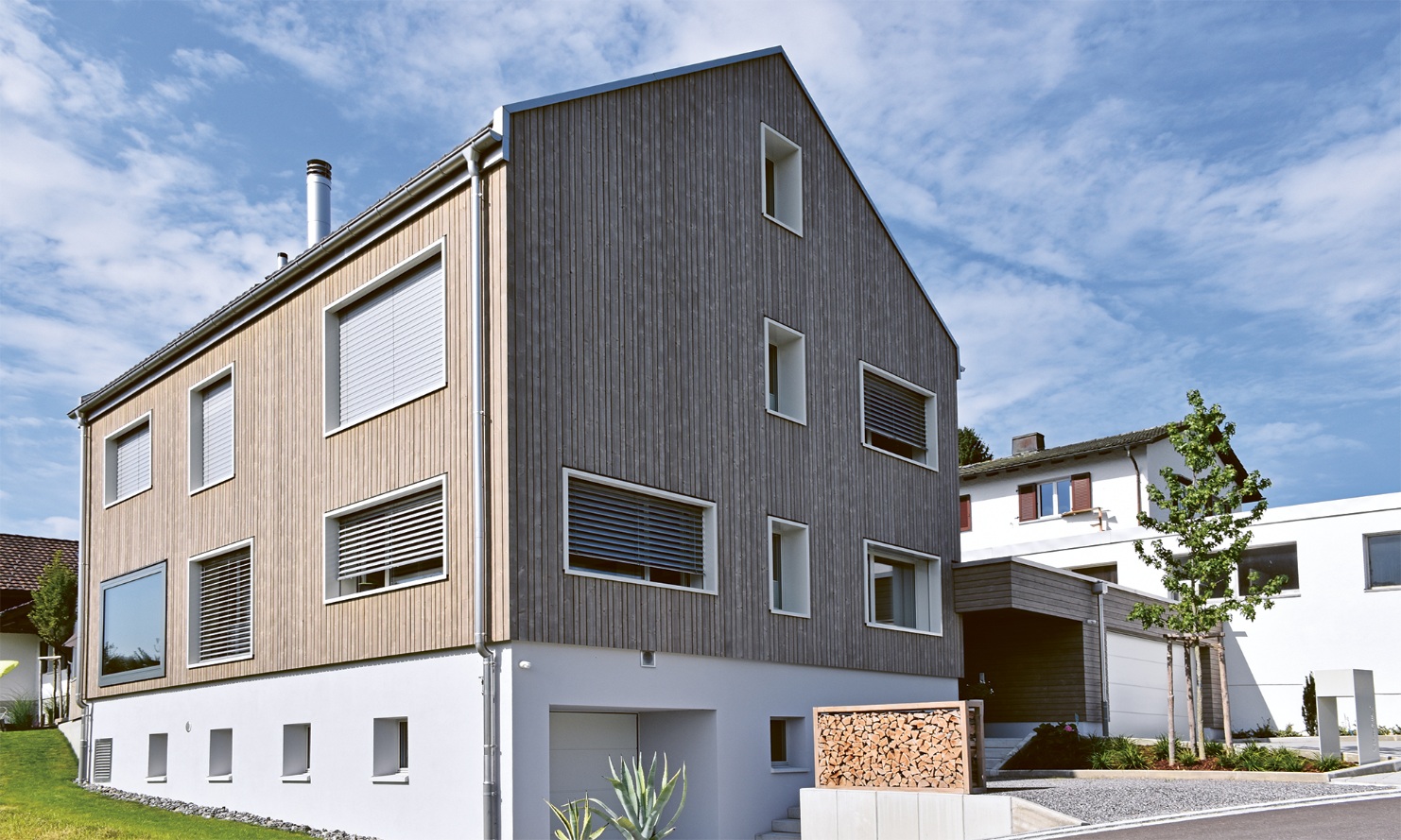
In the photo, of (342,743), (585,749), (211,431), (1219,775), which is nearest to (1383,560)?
(1219,775)

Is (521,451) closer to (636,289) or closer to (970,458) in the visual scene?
(636,289)

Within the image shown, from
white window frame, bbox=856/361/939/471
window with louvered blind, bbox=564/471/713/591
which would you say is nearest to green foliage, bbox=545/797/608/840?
window with louvered blind, bbox=564/471/713/591

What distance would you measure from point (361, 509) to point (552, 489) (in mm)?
3263

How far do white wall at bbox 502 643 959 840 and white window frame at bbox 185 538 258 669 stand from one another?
6137 millimetres

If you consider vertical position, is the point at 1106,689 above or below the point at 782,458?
below

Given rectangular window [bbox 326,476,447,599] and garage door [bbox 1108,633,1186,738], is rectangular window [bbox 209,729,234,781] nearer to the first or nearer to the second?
rectangular window [bbox 326,476,447,599]

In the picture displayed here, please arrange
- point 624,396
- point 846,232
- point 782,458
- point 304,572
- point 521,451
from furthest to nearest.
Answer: point 846,232 < point 782,458 < point 304,572 < point 624,396 < point 521,451

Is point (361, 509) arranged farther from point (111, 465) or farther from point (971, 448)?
point (971, 448)

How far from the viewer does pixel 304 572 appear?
1722cm

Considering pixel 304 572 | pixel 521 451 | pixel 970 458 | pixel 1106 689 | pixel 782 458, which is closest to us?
pixel 521 451

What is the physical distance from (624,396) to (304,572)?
17.2 ft

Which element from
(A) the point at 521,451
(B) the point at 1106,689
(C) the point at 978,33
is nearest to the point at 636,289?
(A) the point at 521,451

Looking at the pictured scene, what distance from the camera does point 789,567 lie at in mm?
18547

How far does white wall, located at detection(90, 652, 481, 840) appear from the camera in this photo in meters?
14.1
